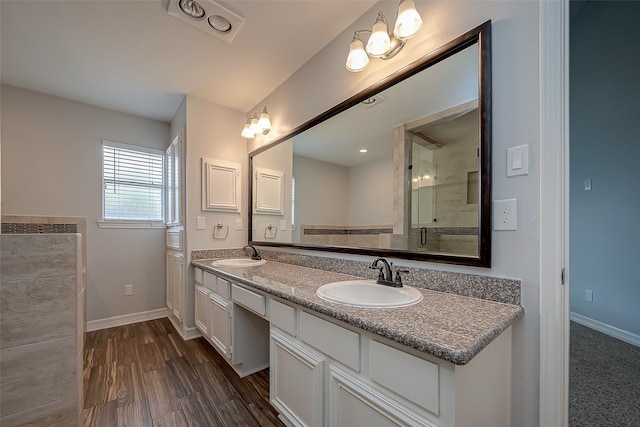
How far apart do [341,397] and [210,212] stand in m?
2.21

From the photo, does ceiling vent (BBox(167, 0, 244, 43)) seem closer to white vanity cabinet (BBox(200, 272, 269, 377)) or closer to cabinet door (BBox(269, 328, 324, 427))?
white vanity cabinet (BBox(200, 272, 269, 377))

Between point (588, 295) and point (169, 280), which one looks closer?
point (588, 295)

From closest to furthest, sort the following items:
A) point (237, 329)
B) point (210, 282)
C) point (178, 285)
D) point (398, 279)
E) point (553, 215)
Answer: point (553, 215) < point (398, 279) < point (237, 329) < point (210, 282) < point (178, 285)

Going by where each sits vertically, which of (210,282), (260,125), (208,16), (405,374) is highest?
(208,16)

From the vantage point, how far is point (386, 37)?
1.34 meters

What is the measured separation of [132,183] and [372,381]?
11.2 feet

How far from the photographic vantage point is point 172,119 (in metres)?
3.18

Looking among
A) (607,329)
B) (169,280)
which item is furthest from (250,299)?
(607,329)

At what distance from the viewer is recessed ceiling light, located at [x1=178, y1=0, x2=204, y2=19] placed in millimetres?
1533

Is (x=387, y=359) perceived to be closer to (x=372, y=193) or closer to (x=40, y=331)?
(x=372, y=193)

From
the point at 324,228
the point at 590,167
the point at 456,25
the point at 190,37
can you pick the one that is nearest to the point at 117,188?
the point at 190,37

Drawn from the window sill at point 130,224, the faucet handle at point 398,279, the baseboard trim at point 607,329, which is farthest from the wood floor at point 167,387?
the baseboard trim at point 607,329

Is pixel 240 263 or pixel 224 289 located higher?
pixel 240 263

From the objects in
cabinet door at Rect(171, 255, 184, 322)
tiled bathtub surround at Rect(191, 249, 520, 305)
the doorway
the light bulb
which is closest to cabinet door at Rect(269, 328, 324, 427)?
tiled bathtub surround at Rect(191, 249, 520, 305)
